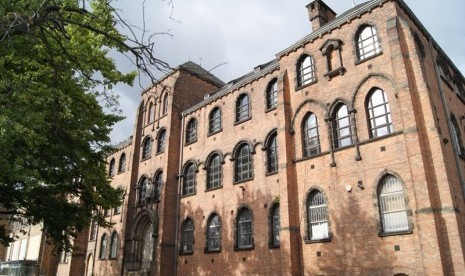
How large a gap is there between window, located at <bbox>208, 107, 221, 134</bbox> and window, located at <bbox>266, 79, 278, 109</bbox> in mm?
4226

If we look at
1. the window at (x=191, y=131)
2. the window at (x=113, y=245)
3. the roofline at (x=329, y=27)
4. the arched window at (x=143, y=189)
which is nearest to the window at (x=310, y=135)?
the roofline at (x=329, y=27)

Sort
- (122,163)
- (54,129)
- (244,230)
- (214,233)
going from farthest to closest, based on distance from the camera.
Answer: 1. (122,163)
2. (214,233)
3. (244,230)
4. (54,129)

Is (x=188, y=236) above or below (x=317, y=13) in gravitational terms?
below

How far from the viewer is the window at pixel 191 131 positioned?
24.9m

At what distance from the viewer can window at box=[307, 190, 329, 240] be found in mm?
15203

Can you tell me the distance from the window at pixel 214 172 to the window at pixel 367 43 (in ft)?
32.8

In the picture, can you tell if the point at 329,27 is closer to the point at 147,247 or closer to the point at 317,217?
the point at 317,217

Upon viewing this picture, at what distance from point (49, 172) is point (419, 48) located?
602 inches

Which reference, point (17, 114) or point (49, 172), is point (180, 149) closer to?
point (49, 172)

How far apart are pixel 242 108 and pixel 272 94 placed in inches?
95.3

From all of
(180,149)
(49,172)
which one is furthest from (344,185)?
(180,149)

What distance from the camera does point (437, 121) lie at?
13.8m

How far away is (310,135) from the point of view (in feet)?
55.7

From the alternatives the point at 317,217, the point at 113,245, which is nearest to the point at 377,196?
the point at 317,217
